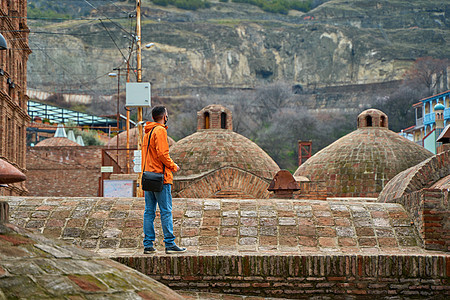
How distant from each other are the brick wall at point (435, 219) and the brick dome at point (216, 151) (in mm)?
10864

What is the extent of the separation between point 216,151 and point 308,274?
1245cm

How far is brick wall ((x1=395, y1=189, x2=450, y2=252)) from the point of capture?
6.58m

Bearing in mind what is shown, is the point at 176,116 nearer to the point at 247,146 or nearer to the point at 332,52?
the point at 332,52

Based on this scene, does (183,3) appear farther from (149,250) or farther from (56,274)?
(56,274)

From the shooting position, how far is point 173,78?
8944 centimetres

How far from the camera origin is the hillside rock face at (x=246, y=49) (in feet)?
285

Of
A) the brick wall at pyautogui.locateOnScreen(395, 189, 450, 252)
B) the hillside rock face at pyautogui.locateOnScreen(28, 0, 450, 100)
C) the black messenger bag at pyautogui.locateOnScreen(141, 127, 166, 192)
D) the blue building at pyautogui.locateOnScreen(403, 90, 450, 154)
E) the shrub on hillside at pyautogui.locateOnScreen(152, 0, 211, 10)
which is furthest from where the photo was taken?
the shrub on hillside at pyautogui.locateOnScreen(152, 0, 211, 10)

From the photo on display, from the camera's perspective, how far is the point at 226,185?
16734 millimetres

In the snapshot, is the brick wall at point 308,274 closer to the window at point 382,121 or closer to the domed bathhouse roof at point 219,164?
the domed bathhouse roof at point 219,164

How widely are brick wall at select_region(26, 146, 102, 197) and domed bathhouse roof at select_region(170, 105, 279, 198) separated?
18856 millimetres

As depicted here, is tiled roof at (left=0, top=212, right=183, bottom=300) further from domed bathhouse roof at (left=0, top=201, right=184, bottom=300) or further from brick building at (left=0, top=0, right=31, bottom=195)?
brick building at (left=0, top=0, right=31, bottom=195)

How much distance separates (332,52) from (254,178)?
78.7 m

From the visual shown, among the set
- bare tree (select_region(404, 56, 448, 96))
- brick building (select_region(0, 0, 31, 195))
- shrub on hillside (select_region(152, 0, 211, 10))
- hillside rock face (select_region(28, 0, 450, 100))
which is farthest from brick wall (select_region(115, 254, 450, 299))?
shrub on hillside (select_region(152, 0, 211, 10))

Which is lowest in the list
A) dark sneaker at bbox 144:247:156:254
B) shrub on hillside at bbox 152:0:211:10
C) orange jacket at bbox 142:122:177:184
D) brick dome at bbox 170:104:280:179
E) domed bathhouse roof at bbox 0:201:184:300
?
dark sneaker at bbox 144:247:156:254
